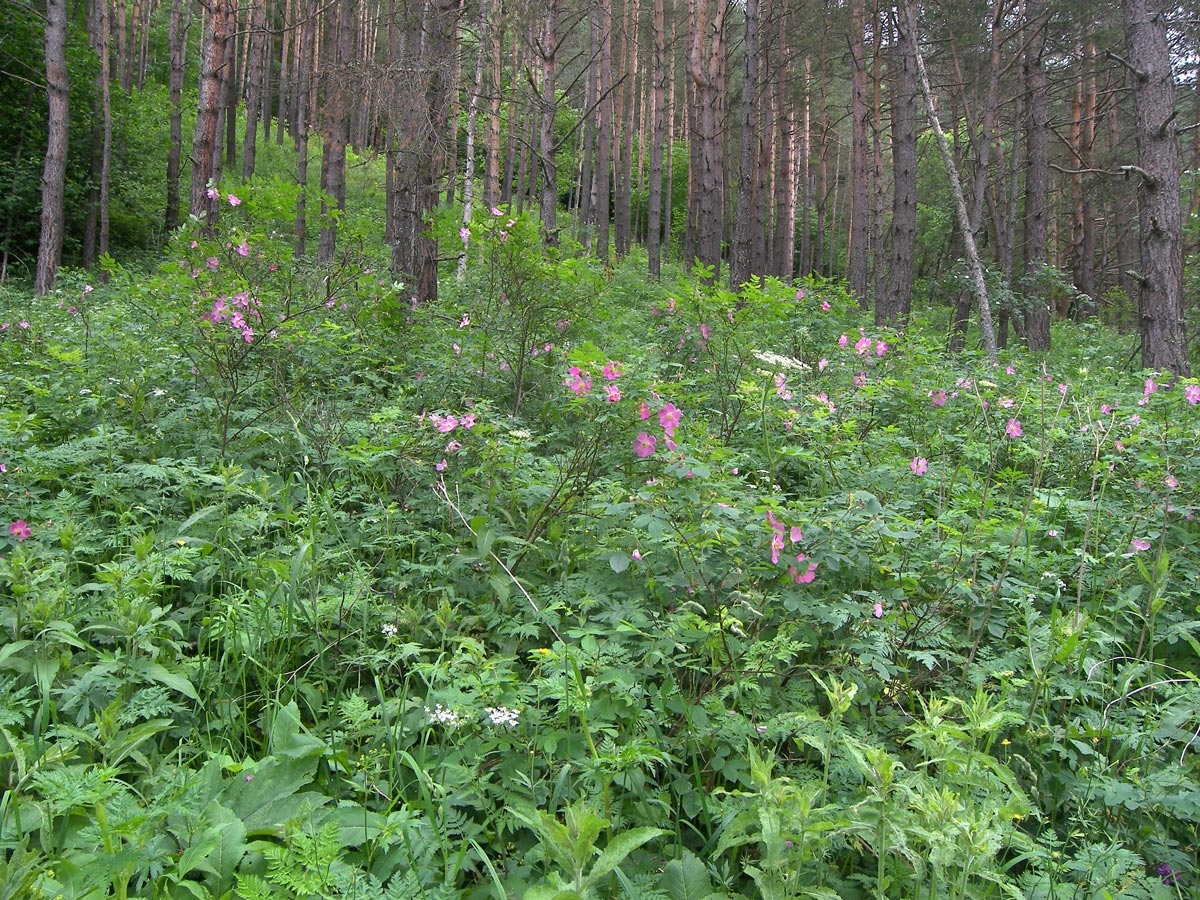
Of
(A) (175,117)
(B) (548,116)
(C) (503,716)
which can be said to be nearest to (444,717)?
(C) (503,716)

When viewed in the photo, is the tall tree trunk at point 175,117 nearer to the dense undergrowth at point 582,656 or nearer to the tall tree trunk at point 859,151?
the tall tree trunk at point 859,151

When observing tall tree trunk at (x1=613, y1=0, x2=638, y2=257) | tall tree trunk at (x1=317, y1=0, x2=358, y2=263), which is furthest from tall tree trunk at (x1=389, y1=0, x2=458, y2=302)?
tall tree trunk at (x1=613, y1=0, x2=638, y2=257)

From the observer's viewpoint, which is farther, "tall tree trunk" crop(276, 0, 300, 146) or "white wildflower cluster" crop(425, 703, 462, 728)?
"tall tree trunk" crop(276, 0, 300, 146)

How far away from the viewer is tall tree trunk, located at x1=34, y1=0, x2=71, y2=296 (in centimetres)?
859

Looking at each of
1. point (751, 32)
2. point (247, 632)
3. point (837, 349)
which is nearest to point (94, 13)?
point (751, 32)

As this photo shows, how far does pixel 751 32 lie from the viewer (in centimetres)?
990

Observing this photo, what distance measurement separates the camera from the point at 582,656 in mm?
1854

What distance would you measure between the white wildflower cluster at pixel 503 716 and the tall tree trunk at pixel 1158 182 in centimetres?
655

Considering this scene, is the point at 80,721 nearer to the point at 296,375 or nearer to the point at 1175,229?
the point at 296,375

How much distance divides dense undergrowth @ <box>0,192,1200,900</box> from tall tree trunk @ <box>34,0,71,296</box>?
22.7ft

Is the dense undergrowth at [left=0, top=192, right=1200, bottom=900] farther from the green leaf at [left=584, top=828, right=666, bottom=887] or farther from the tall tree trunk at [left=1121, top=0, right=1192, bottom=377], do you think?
the tall tree trunk at [left=1121, top=0, right=1192, bottom=377]

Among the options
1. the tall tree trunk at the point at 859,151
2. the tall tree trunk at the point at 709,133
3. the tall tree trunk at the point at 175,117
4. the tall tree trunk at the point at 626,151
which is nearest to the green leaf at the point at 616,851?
the tall tree trunk at the point at 709,133

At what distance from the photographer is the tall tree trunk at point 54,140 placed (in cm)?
859

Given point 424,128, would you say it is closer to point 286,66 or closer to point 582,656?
point 582,656
